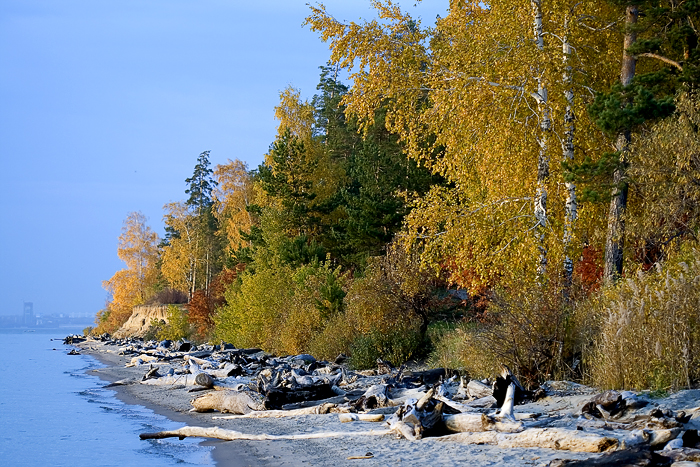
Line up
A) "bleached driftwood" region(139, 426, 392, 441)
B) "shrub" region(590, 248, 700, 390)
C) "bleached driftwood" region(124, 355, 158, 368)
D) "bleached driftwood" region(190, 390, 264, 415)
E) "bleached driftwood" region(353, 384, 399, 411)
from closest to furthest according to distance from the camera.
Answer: "shrub" region(590, 248, 700, 390) → "bleached driftwood" region(139, 426, 392, 441) → "bleached driftwood" region(353, 384, 399, 411) → "bleached driftwood" region(190, 390, 264, 415) → "bleached driftwood" region(124, 355, 158, 368)

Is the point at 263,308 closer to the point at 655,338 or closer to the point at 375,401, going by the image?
the point at 375,401

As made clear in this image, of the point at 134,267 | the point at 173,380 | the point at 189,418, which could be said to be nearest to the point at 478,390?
the point at 189,418

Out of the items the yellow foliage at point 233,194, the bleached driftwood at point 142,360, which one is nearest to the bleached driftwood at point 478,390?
the bleached driftwood at point 142,360

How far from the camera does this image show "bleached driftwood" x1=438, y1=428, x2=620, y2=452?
19.6 feet

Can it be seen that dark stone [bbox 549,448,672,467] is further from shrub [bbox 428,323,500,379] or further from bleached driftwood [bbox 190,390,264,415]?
bleached driftwood [bbox 190,390,264,415]

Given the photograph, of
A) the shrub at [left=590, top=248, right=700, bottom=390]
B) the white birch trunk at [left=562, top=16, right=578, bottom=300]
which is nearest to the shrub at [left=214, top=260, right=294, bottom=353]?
the white birch trunk at [left=562, top=16, right=578, bottom=300]

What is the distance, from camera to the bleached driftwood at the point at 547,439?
19.6 ft

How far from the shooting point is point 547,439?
6438mm

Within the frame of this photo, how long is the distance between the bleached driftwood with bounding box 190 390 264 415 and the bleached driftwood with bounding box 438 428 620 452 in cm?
538

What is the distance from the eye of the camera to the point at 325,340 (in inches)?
787

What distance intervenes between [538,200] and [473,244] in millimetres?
1797

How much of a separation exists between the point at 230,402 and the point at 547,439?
7.22 metres

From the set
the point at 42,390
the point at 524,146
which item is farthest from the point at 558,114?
the point at 42,390

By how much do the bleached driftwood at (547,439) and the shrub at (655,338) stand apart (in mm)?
2225
